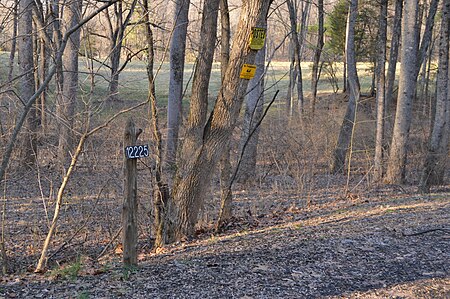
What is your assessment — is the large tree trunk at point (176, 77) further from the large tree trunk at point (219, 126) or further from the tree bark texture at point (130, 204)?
the tree bark texture at point (130, 204)

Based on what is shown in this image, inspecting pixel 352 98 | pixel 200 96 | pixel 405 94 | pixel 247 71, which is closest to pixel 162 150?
pixel 200 96

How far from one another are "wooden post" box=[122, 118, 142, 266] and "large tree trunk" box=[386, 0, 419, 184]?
31.4 feet

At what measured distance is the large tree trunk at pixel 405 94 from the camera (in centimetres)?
1332

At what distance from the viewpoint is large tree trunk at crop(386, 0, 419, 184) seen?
1332 cm

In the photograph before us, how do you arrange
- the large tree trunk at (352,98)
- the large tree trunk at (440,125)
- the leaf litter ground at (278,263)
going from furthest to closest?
the large tree trunk at (352,98)
the large tree trunk at (440,125)
the leaf litter ground at (278,263)

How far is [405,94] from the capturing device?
45.4 feet

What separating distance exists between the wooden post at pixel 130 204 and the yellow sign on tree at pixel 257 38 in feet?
6.84

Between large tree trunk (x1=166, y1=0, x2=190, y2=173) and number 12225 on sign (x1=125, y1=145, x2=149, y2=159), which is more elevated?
large tree trunk (x1=166, y1=0, x2=190, y2=173)

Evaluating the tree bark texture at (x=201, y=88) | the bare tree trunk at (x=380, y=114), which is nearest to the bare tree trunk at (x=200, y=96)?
the tree bark texture at (x=201, y=88)

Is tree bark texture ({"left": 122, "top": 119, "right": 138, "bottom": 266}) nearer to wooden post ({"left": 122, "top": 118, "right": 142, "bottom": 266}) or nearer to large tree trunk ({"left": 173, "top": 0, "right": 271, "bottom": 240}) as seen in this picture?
wooden post ({"left": 122, "top": 118, "right": 142, "bottom": 266})

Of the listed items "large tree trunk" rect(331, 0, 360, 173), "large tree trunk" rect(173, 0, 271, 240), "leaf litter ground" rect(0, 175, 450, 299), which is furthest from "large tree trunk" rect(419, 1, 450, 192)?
"large tree trunk" rect(173, 0, 271, 240)

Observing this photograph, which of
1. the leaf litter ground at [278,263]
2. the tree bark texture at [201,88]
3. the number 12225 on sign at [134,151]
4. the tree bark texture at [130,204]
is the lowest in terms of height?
the leaf litter ground at [278,263]

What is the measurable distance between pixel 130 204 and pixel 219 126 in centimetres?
195

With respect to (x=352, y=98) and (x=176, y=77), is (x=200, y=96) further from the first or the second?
(x=352, y=98)
